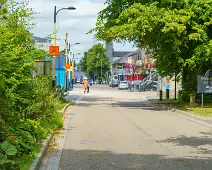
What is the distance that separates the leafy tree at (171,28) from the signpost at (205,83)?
2.58 ft

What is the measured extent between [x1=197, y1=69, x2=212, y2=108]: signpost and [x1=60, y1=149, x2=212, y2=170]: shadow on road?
14.6 metres

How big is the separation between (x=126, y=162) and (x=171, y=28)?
14.2 meters

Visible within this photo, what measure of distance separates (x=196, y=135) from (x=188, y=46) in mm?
12091

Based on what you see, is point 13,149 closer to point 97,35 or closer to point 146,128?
point 146,128

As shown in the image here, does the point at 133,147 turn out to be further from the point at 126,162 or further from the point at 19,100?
the point at 19,100

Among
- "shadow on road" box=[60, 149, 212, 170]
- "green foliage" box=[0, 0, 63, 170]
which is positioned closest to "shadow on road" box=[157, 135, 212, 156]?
"shadow on road" box=[60, 149, 212, 170]

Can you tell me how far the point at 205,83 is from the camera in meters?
24.2

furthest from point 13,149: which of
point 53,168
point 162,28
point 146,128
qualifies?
point 162,28

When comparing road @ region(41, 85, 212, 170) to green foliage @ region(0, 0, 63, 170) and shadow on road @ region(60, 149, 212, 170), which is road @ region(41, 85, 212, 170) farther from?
green foliage @ region(0, 0, 63, 170)

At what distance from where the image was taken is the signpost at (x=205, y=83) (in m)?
24.2

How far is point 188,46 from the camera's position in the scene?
25.4 meters

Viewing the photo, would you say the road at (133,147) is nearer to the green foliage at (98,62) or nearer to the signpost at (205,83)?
the signpost at (205,83)

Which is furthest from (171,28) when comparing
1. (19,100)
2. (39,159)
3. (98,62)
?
(98,62)

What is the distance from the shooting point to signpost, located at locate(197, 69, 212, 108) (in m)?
24.2
